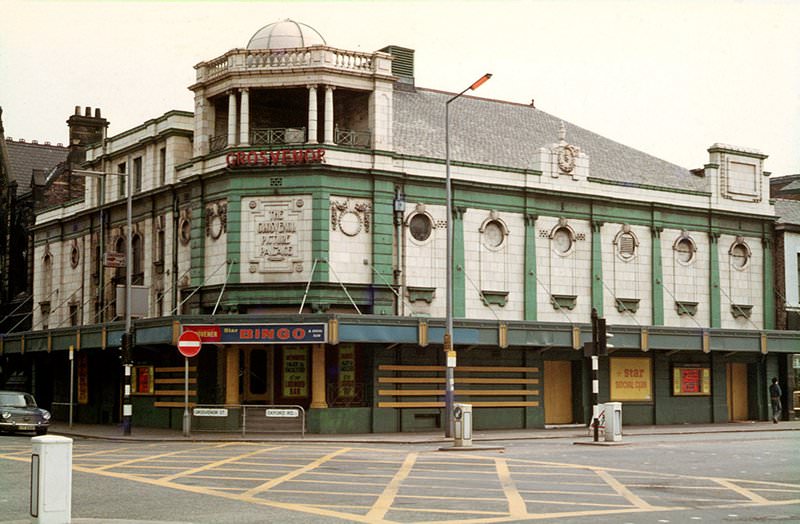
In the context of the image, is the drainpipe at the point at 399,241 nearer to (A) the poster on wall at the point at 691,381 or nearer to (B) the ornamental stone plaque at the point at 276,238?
(B) the ornamental stone plaque at the point at 276,238

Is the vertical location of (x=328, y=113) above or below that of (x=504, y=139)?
below

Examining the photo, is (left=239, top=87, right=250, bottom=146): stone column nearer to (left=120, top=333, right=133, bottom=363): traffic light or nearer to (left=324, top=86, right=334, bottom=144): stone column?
(left=324, top=86, right=334, bottom=144): stone column

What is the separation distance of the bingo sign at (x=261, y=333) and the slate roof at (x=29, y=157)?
1432 inches

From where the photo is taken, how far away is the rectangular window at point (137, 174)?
1954 inches

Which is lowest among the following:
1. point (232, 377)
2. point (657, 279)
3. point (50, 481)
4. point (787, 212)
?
point (50, 481)

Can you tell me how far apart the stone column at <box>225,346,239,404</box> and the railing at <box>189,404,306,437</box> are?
1205mm

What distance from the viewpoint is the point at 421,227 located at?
140ft

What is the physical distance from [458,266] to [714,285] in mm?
13491

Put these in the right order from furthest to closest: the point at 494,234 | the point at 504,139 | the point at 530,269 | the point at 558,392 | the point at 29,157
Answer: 1. the point at 29,157
2. the point at 504,139
3. the point at 558,392
4. the point at 530,269
5. the point at 494,234

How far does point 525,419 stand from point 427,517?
27.4m

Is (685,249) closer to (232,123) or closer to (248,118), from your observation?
(248,118)

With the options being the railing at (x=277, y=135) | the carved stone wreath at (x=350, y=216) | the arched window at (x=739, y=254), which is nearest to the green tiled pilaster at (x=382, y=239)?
the carved stone wreath at (x=350, y=216)

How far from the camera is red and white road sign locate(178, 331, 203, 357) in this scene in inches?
1415

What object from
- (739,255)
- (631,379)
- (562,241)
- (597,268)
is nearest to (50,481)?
(562,241)
